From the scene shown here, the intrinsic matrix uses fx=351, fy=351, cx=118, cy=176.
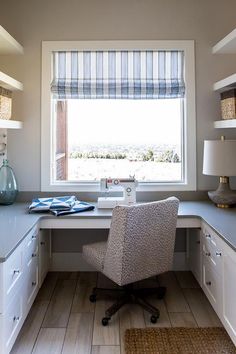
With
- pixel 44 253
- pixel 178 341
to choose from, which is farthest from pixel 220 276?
pixel 44 253

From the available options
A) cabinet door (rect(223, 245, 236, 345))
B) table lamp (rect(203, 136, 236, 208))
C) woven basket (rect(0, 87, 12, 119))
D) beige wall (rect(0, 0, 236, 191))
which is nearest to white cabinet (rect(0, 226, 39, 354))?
woven basket (rect(0, 87, 12, 119))

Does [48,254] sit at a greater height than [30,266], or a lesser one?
lesser

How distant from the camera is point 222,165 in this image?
9.61ft

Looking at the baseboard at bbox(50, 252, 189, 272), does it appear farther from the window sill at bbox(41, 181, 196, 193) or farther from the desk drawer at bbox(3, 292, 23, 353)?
the desk drawer at bbox(3, 292, 23, 353)

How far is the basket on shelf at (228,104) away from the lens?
2.91 meters

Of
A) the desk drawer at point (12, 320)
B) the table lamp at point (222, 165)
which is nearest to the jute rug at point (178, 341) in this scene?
the desk drawer at point (12, 320)

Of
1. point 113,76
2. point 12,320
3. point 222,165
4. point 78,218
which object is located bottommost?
point 12,320

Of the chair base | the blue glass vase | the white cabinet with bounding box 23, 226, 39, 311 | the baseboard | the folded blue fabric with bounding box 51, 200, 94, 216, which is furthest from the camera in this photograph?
the baseboard

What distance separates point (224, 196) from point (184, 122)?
866 mm

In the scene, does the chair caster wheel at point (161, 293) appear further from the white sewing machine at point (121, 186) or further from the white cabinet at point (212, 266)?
the white sewing machine at point (121, 186)

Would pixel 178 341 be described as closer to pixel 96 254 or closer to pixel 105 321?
pixel 105 321

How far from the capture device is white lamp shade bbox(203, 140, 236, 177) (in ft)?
9.54

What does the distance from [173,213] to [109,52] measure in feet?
5.71

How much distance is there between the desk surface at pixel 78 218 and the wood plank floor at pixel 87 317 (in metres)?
0.67
